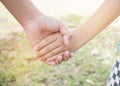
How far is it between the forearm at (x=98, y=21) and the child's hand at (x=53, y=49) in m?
0.07

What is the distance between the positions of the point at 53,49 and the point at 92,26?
0.88ft

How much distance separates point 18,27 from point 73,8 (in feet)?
2.40

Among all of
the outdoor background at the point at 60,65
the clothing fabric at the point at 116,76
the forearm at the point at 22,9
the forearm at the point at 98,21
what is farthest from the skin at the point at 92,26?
the outdoor background at the point at 60,65

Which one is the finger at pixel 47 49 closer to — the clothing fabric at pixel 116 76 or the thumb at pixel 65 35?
the thumb at pixel 65 35

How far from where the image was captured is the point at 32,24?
230 centimetres

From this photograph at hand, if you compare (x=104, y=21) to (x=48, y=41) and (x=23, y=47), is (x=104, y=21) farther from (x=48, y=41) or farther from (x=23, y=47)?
(x=23, y=47)

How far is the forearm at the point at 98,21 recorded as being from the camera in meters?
2.16

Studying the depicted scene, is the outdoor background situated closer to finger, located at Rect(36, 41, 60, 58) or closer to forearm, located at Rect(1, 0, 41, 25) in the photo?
finger, located at Rect(36, 41, 60, 58)

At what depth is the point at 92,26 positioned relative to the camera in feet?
7.32

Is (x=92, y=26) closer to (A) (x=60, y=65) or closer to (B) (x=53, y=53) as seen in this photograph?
(B) (x=53, y=53)

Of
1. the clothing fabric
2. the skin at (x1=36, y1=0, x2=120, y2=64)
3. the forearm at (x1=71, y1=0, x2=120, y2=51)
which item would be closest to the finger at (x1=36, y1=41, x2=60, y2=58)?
the skin at (x1=36, y1=0, x2=120, y2=64)

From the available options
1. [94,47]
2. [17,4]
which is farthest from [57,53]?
[94,47]

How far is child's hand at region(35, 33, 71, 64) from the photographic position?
2.27m

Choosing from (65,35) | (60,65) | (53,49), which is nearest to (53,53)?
(53,49)
